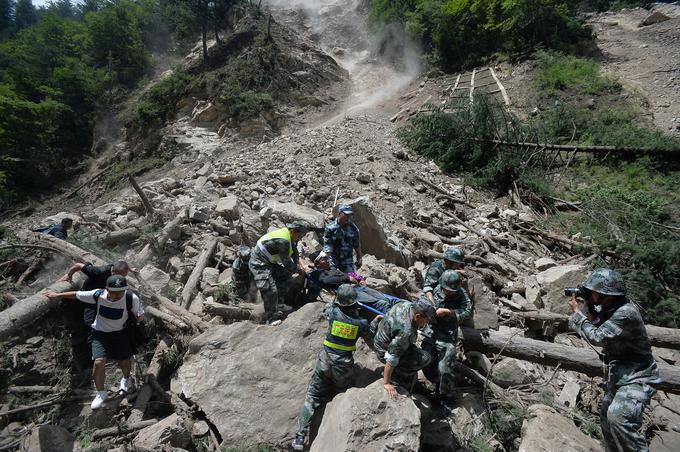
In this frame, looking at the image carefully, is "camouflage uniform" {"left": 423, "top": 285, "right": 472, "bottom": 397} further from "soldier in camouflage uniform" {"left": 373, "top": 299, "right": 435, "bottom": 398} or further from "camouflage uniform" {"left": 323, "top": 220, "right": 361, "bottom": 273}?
"camouflage uniform" {"left": 323, "top": 220, "right": 361, "bottom": 273}

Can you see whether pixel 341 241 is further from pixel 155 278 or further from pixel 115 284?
pixel 155 278

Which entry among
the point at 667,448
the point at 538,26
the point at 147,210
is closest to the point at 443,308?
the point at 667,448

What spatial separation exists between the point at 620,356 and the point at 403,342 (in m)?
2.03

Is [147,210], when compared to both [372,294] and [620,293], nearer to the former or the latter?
[372,294]

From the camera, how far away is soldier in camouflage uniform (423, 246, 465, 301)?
408 centimetres

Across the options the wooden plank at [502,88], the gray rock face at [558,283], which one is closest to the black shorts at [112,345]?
the gray rock face at [558,283]

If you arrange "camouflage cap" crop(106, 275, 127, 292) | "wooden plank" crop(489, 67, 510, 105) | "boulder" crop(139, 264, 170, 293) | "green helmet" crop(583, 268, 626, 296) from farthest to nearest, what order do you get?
"wooden plank" crop(489, 67, 510, 105) → "boulder" crop(139, 264, 170, 293) → "camouflage cap" crop(106, 275, 127, 292) → "green helmet" crop(583, 268, 626, 296)

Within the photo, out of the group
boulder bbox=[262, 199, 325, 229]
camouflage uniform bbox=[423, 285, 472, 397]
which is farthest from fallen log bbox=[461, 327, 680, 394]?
boulder bbox=[262, 199, 325, 229]

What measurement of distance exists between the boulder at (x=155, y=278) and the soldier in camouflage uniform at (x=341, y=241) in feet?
9.30

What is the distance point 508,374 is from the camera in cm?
409

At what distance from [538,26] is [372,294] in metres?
18.9

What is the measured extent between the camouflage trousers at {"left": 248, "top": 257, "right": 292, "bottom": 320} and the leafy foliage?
1829 cm

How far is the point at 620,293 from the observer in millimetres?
2986

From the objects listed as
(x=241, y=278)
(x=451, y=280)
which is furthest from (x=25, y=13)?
(x=451, y=280)
